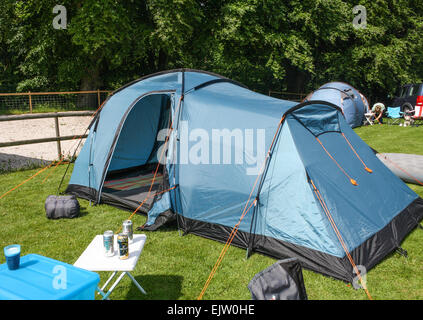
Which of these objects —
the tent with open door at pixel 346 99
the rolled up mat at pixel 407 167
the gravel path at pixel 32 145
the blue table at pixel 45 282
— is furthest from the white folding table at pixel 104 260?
the tent with open door at pixel 346 99

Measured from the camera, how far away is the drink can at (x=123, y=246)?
3.10 m

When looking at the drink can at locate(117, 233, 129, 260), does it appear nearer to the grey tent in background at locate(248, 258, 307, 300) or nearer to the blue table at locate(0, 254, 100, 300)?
the blue table at locate(0, 254, 100, 300)

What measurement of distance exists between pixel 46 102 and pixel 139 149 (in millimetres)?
9211

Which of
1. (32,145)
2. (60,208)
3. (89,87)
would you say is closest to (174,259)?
(60,208)

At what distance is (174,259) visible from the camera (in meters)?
4.32

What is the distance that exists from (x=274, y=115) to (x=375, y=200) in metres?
1.66

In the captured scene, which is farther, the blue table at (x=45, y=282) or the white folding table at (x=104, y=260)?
the white folding table at (x=104, y=260)

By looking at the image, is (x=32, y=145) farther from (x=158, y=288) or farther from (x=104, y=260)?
(x=104, y=260)

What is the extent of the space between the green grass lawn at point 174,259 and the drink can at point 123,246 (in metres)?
0.69

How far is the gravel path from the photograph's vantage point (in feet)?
29.0
